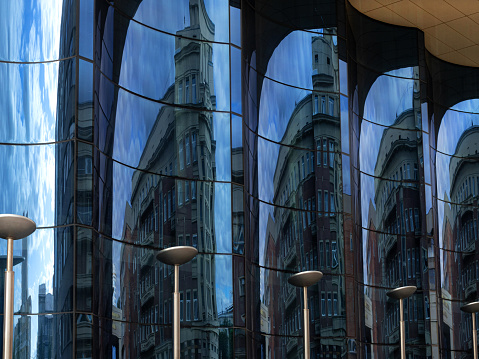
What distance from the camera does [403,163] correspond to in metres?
25.1

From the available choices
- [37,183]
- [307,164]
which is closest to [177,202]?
[37,183]

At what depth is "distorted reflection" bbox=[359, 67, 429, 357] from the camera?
23.6 metres

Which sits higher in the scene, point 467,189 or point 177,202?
point 467,189

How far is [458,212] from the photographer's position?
2745 centimetres

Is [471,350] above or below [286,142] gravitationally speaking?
below

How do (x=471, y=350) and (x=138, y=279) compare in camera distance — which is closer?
(x=138, y=279)

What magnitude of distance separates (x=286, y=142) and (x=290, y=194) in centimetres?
124

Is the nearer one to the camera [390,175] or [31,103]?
[31,103]

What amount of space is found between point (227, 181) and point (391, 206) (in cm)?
693

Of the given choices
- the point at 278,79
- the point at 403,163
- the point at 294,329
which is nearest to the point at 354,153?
the point at 403,163

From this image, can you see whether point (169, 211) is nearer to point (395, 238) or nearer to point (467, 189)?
point (395, 238)

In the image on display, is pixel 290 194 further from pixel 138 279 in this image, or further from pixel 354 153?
pixel 138 279

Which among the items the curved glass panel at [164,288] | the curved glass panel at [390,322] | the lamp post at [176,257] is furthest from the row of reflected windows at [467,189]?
the lamp post at [176,257]

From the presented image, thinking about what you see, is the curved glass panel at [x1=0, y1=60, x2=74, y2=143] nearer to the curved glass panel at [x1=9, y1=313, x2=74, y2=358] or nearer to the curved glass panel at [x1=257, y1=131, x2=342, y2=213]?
the curved glass panel at [x1=9, y1=313, x2=74, y2=358]
